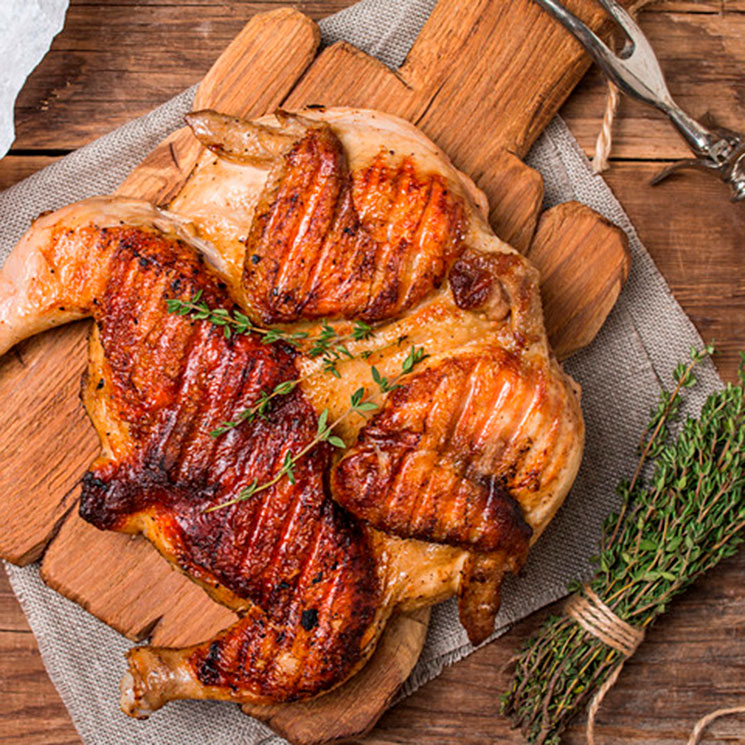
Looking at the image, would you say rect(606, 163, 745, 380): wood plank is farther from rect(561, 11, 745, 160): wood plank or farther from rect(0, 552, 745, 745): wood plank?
rect(0, 552, 745, 745): wood plank

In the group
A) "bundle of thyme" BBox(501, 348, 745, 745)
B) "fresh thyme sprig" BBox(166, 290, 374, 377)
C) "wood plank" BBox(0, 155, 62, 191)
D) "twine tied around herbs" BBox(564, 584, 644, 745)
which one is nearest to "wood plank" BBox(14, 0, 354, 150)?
"wood plank" BBox(0, 155, 62, 191)

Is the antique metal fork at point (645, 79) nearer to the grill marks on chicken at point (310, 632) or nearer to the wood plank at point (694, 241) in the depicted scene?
the wood plank at point (694, 241)

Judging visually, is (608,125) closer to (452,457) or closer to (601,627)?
(452,457)

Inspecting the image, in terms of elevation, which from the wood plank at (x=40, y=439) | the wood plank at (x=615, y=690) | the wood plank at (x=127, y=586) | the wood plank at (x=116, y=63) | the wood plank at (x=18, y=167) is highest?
the wood plank at (x=116, y=63)

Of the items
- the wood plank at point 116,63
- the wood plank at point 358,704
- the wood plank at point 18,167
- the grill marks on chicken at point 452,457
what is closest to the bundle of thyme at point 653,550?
the wood plank at point 358,704

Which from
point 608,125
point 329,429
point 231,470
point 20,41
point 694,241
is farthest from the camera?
point 694,241

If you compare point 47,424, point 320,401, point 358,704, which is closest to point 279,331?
point 320,401

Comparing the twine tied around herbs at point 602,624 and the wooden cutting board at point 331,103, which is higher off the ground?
the wooden cutting board at point 331,103
